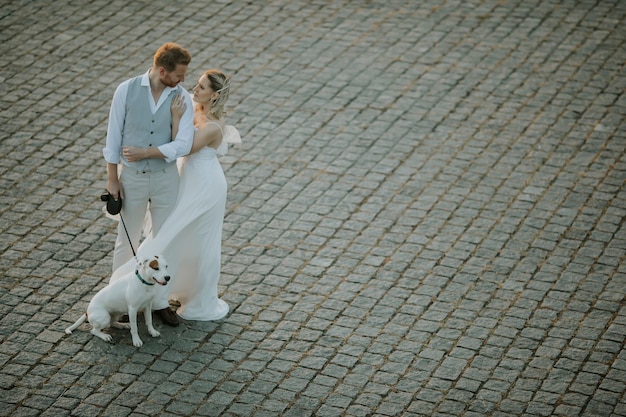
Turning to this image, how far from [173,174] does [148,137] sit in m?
0.43

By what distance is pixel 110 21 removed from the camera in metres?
13.3

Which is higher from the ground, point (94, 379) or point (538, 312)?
point (94, 379)

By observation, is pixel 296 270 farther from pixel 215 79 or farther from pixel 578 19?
pixel 578 19

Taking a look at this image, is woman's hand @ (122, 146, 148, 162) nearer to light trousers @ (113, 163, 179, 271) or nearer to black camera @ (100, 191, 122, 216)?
light trousers @ (113, 163, 179, 271)

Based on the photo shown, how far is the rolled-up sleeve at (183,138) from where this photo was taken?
764 centimetres

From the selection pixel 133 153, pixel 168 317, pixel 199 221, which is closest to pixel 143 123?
pixel 133 153

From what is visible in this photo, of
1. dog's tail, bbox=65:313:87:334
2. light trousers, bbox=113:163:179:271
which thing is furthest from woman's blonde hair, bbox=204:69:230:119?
dog's tail, bbox=65:313:87:334

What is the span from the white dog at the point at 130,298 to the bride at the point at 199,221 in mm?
283

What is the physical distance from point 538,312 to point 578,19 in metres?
6.81

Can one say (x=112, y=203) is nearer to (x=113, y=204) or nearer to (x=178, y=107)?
(x=113, y=204)

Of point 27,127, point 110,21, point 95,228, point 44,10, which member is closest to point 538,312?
point 95,228

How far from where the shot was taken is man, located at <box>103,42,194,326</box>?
7547 mm

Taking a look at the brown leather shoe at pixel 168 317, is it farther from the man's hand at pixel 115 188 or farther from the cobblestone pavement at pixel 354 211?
the man's hand at pixel 115 188

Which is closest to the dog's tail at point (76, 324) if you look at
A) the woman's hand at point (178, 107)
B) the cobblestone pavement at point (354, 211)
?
the cobblestone pavement at point (354, 211)
